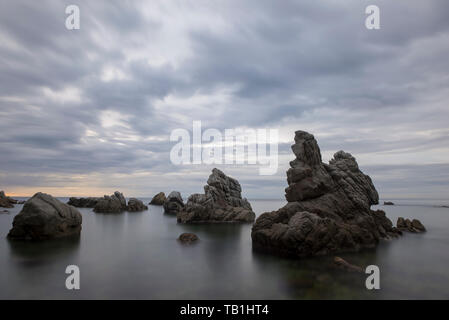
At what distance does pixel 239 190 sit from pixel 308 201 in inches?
1563

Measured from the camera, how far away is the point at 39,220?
31953 millimetres

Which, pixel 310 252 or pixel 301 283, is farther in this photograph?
pixel 310 252

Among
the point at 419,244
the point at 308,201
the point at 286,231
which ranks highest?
the point at 308,201

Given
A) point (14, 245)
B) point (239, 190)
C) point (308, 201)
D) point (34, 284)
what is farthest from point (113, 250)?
point (239, 190)

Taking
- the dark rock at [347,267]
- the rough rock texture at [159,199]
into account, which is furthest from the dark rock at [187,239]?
the rough rock texture at [159,199]

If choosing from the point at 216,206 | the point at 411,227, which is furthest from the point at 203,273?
the point at 411,227

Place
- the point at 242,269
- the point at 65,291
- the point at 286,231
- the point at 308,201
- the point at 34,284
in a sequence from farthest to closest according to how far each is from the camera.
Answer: the point at 308,201
the point at 286,231
the point at 242,269
the point at 34,284
the point at 65,291

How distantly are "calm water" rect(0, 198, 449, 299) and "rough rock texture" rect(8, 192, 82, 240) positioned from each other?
191 centimetres

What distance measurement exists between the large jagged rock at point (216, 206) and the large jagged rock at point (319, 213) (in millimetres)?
30172

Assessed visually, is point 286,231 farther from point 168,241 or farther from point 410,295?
point 168,241

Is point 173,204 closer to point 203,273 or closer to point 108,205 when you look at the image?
point 108,205

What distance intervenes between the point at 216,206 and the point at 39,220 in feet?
128

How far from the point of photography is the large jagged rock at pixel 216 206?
62.3 meters

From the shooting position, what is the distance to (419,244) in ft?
119
